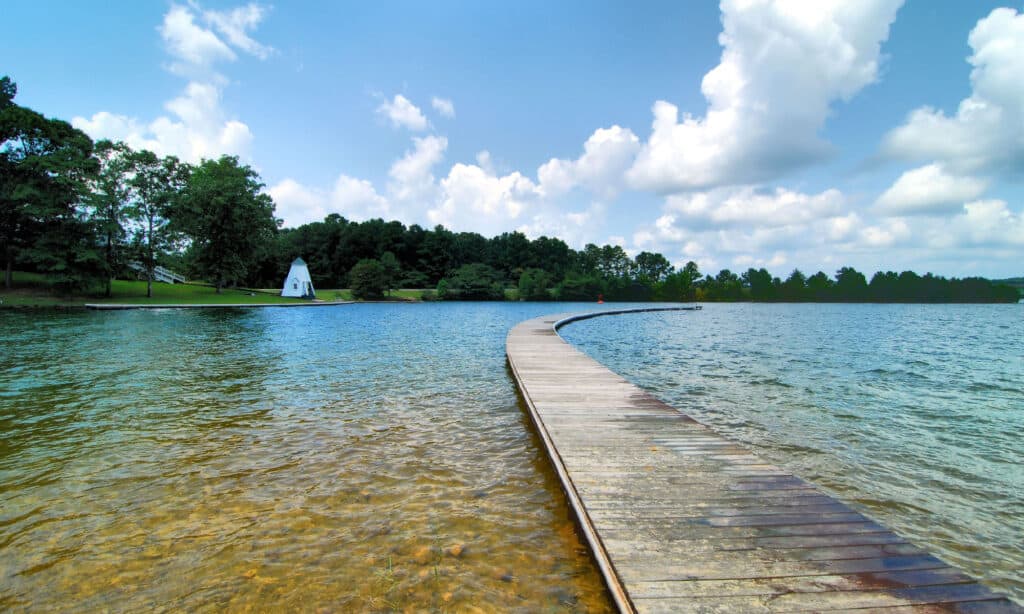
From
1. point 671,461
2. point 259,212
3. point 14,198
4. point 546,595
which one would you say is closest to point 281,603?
point 546,595

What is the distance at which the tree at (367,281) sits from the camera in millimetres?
72438

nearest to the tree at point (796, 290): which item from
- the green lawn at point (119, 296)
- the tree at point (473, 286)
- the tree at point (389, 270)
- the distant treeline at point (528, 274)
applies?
the distant treeline at point (528, 274)

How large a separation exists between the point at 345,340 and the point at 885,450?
59.9 feet

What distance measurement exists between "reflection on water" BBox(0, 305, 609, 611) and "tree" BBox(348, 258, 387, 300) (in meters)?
63.3

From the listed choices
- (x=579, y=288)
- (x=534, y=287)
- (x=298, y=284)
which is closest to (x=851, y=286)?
(x=579, y=288)

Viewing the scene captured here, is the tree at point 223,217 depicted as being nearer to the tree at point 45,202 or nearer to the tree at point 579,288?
the tree at point 45,202

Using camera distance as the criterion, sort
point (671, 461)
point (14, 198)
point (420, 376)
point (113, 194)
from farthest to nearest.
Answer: point (113, 194) → point (14, 198) → point (420, 376) → point (671, 461)

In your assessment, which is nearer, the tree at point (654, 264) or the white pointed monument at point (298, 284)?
the white pointed monument at point (298, 284)

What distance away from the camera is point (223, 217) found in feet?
161

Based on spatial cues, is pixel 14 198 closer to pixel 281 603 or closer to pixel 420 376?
pixel 420 376

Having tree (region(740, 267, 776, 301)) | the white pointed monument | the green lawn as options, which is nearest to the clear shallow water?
the green lawn

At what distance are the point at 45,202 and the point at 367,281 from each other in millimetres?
40184

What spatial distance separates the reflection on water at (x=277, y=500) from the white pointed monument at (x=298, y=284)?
159ft

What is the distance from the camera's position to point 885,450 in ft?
21.8
